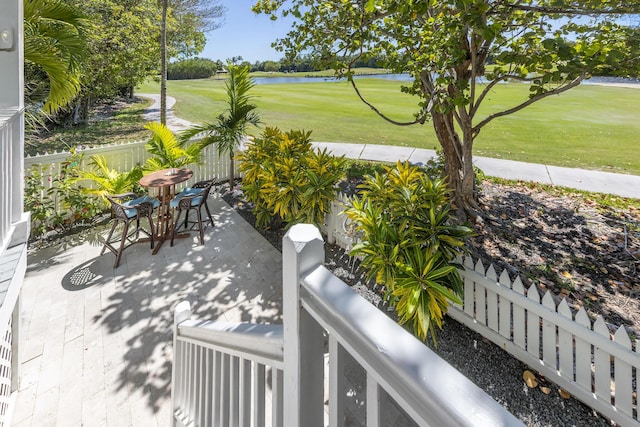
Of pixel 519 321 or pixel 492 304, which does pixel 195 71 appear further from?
pixel 519 321

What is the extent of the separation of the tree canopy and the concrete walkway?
98.9 inches

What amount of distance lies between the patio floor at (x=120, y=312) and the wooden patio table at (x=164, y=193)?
22 cm

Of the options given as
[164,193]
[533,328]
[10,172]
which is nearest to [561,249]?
[533,328]

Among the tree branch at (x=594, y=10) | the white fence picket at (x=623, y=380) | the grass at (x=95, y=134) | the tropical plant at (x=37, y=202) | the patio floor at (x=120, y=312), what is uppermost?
the tree branch at (x=594, y=10)

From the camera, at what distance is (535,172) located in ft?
26.5

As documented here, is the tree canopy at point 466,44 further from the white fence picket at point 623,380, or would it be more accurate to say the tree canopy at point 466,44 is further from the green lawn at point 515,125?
the white fence picket at point 623,380

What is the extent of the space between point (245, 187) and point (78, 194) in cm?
270

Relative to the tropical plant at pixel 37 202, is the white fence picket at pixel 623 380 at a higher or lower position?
lower

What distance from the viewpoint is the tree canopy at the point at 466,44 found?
3.38 meters

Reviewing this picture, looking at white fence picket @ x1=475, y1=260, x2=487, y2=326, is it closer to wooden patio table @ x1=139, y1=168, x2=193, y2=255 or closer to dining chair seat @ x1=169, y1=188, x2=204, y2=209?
dining chair seat @ x1=169, y1=188, x2=204, y2=209

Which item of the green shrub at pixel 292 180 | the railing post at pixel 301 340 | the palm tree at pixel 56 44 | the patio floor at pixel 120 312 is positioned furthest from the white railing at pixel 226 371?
the palm tree at pixel 56 44

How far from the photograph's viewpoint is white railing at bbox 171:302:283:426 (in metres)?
1.01

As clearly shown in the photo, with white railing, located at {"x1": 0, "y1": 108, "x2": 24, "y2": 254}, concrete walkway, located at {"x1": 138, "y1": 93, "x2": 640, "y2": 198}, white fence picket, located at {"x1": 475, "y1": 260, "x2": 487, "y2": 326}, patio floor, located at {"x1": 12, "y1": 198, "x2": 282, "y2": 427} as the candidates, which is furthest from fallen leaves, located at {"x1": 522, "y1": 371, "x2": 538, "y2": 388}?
concrete walkway, located at {"x1": 138, "y1": 93, "x2": 640, "y2": 198}

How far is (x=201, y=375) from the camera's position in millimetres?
1646
